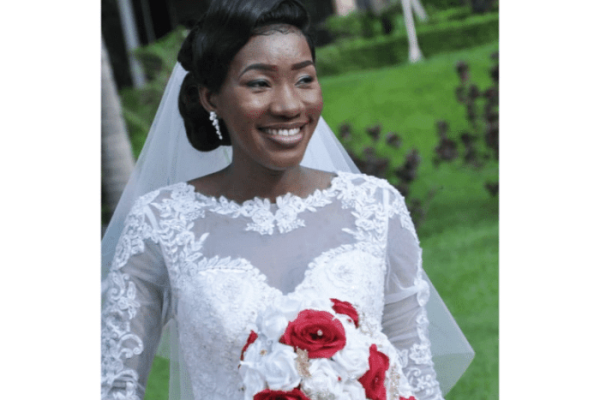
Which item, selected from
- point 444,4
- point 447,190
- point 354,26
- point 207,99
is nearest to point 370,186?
point 207,99

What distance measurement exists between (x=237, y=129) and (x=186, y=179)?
49cm

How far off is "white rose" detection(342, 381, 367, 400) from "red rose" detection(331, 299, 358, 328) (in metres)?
0.17

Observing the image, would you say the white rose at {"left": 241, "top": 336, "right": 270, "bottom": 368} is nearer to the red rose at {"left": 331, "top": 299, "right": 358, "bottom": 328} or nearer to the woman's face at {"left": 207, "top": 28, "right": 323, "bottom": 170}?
the red rose at {"left": 331, "top": 299, "right": 358, "bottom": 328}

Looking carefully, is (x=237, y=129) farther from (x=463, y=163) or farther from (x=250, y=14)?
(x=463, y=163)

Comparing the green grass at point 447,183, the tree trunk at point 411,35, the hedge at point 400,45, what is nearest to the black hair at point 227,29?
the green grass at point 447,183

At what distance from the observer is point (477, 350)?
14.8ft

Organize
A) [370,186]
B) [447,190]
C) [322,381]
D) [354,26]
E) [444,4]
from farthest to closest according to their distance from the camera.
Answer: [354,26], [444,4], [447,190], [370,186], [322,381]

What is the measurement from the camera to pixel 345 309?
194 cm

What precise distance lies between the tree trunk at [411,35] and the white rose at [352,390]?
4811 millimetres

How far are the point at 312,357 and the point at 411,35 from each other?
4890mm

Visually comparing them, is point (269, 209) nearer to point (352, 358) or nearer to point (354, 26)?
point (352, 358)

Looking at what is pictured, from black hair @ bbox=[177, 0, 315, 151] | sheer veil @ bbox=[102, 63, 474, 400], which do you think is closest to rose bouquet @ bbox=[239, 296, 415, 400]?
Result: sheer veil @ bbox=[102, 63, 474, 400]

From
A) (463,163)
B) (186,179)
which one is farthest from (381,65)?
(186,179)
